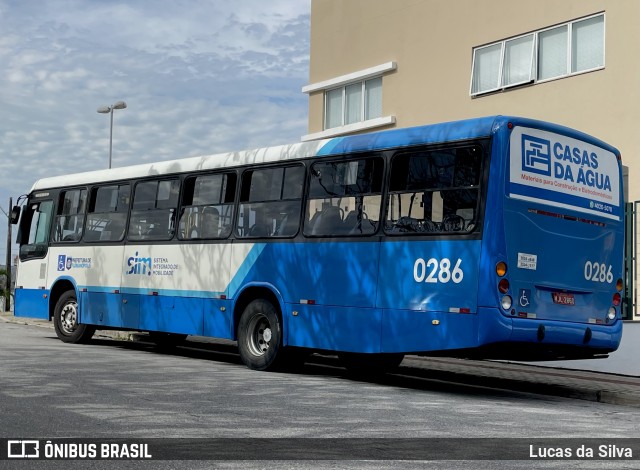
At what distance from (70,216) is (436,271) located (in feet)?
31.3

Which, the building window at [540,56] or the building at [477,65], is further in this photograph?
the building window at [540,56]

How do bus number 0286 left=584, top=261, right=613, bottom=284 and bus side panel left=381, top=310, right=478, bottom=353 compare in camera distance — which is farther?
bus number 0286 left=584, top=261, right=613, bottom=284

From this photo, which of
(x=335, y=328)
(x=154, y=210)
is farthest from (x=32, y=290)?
(x=335, y=328)

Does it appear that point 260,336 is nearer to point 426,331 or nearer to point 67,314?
point 426,331

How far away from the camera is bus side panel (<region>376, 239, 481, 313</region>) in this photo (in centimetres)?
1131

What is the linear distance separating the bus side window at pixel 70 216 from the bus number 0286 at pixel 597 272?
10.1m

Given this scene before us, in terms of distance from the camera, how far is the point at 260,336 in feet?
47.2

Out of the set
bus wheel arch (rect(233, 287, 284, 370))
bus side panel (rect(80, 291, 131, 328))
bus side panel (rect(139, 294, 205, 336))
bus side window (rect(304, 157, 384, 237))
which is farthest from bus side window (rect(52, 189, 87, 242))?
bus side window (rect(304, 157, 384, 237))

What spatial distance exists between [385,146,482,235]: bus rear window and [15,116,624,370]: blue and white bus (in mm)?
19

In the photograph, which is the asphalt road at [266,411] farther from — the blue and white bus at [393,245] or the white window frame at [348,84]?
the white window frame at [348,84]

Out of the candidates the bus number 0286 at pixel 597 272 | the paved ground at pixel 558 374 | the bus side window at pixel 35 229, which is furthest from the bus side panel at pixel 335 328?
the bus side window at pixel 35 229

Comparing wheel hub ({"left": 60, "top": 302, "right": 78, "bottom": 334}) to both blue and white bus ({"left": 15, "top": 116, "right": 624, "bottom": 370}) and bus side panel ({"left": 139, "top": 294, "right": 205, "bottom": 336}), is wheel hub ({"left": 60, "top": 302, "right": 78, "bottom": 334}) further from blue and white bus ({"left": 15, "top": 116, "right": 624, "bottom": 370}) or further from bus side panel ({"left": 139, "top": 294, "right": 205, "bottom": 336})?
bus side panel ({"left": 139, "top": 294, "right": 205, "bottom": 336})

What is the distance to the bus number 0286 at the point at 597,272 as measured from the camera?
1224 centimetres

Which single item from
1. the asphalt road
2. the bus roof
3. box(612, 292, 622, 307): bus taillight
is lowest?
the asphalt road
